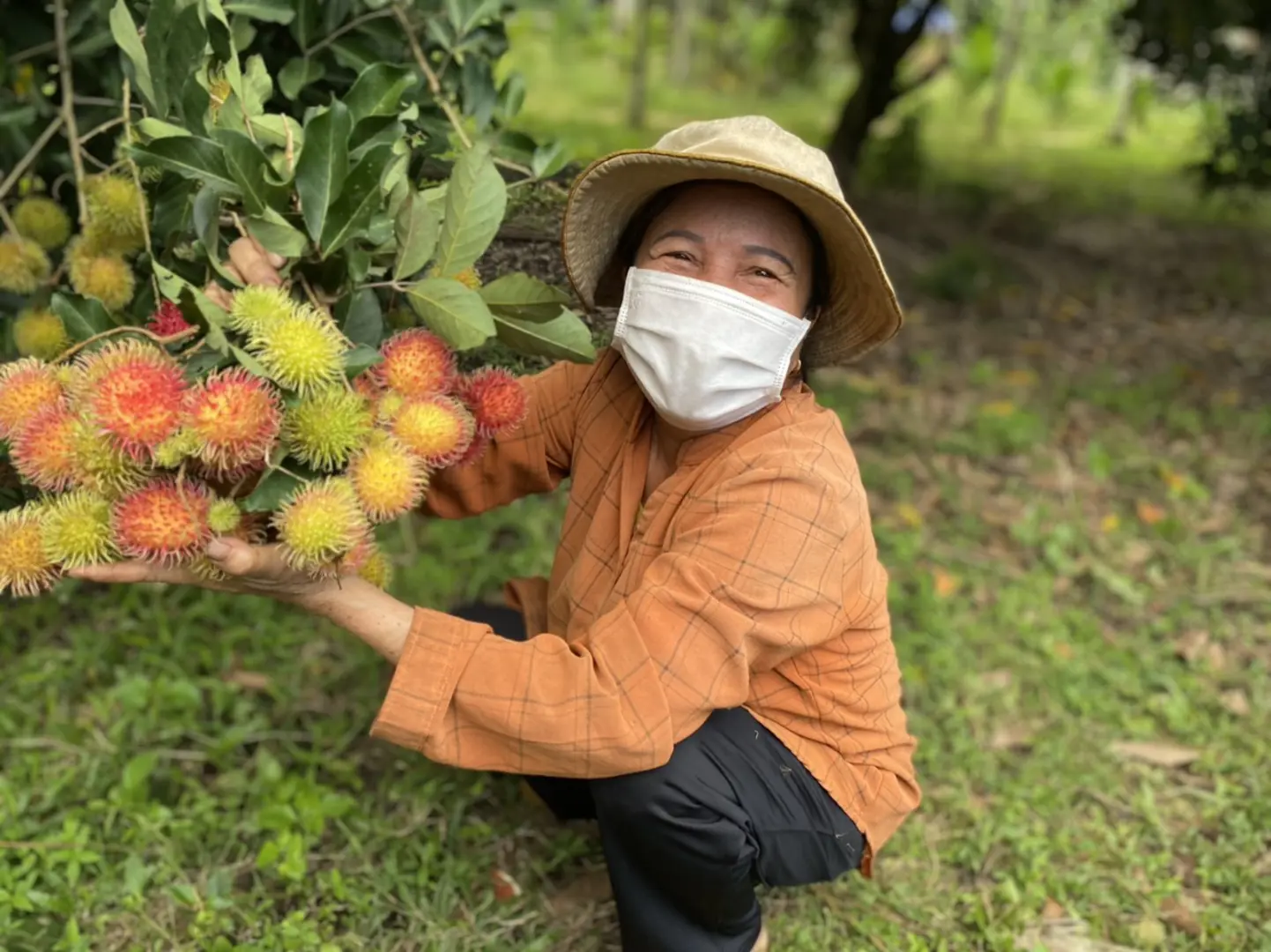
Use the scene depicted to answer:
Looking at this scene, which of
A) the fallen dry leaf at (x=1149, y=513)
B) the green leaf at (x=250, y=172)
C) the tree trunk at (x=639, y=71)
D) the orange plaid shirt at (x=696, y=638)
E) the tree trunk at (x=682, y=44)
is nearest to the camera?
the green leaf at (x=250, y=172)

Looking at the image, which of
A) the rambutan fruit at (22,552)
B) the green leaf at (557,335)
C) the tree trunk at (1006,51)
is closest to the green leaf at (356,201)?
the green leaf at (557,335)

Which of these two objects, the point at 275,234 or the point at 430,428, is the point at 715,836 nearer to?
the point at 430,428

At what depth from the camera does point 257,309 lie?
108 cm

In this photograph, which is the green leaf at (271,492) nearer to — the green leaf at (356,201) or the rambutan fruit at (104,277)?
the green leaf at (356,201)

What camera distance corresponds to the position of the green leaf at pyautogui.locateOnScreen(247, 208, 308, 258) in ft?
3.84

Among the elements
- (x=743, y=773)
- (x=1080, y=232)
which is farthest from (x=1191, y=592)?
(x=1080, y=232)

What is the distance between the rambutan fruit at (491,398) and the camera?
131 centimetres

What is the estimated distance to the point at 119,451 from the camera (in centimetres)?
104

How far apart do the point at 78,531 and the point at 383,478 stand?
0.31m

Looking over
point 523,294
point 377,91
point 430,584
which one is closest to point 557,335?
point 523,294

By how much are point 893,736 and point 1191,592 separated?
4.86 feet

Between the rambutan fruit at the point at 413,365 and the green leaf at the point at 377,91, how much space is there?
1.05ft

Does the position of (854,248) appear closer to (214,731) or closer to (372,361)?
(372,361)

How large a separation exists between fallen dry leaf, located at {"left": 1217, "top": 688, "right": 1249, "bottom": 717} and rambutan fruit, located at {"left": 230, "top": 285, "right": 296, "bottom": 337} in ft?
6.83
